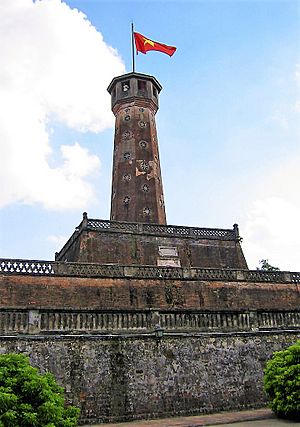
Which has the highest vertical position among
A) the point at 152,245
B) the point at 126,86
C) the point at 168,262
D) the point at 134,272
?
the point at 126,86

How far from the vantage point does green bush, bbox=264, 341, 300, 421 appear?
28.3 ft

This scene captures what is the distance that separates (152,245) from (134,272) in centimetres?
434

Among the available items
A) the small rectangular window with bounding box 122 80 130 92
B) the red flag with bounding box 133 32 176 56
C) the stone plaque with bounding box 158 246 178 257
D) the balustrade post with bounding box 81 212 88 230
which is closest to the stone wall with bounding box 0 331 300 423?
the stone plaque with bounding box 158 246 178 257

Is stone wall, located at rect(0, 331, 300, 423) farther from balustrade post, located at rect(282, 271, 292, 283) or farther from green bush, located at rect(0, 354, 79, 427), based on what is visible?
balustrade post, located at rect(282, 271, 292, 283)

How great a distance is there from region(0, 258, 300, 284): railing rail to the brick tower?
6768 millimetres

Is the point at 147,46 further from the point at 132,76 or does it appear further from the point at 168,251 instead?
the point at 168,251

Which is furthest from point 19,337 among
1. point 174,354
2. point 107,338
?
point 174,354

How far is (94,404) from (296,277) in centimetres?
1445

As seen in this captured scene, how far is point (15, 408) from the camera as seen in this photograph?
635cm

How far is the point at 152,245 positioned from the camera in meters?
22.8

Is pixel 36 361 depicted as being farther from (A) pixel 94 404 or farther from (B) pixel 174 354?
(B) pixel 174 354

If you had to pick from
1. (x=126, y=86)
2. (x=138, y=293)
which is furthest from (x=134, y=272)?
(x=126, y=86)

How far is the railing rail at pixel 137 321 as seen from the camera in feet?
34.0

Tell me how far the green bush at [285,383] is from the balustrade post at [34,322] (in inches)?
208
